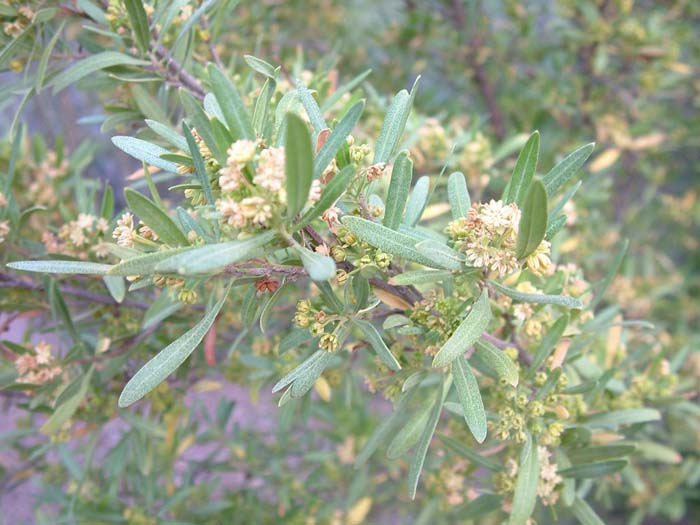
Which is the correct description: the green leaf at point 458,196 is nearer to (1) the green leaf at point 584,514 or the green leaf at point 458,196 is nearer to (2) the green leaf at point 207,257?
(2) the green leaf at point 207,257

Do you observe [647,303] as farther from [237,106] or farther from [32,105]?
[32,105]

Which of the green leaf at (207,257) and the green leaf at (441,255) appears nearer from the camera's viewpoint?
the green leaf at (207,257)

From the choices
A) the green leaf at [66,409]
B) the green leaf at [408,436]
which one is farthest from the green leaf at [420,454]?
the green leaf at [66,409]

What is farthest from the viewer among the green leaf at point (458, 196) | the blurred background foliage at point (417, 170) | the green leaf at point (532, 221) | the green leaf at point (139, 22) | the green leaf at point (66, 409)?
the blurred background foliage at point (417, 170)

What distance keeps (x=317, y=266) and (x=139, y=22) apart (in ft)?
2.13

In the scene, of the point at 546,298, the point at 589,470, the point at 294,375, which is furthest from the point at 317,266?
the point at 589,470

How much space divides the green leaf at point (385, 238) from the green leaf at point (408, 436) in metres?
0.32

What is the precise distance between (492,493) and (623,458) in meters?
0.23

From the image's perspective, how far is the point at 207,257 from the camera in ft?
1.83

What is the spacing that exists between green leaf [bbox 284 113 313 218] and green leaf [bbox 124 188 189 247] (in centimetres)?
16

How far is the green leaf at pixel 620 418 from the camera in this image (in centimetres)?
110

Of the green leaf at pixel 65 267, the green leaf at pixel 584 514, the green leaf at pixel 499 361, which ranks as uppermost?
the green leaf at pixel 65 267

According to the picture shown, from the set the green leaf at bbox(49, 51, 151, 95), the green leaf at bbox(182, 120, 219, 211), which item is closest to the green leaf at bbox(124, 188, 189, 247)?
the green leaf at bbox(182, 120, 219, 211)

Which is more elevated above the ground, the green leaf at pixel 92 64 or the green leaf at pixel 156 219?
the green leaf at pixel 92 64
